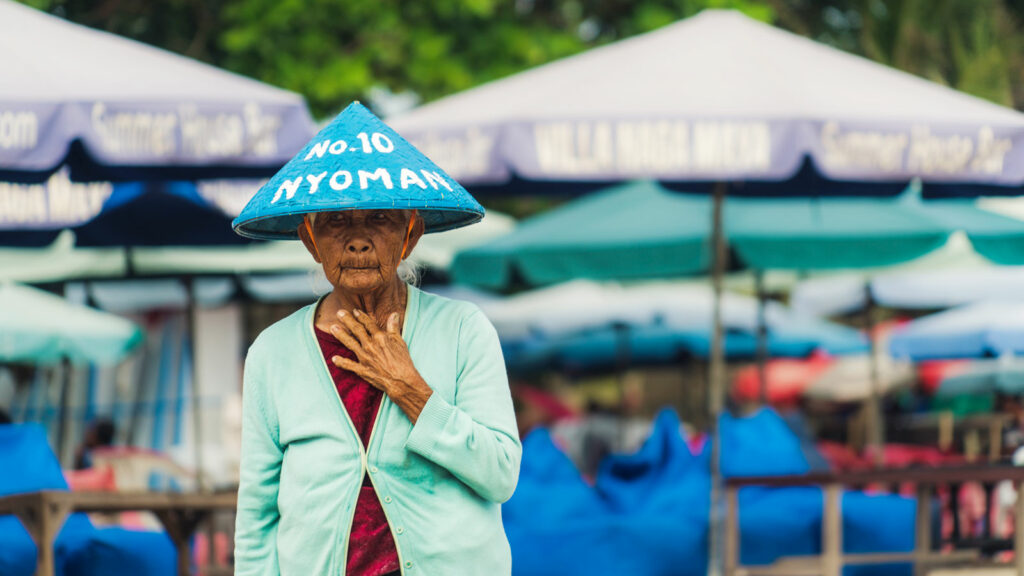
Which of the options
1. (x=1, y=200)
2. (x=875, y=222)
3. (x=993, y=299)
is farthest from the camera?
(x=993, y=299)

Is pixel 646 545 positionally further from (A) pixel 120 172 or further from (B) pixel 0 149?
(B) pixel 0 149

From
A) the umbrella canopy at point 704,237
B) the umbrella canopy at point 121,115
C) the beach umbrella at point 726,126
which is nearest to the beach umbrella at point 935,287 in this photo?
the umbrella canopy at point 704,237

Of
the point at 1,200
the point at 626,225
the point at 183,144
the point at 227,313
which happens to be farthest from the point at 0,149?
the point at 227,313

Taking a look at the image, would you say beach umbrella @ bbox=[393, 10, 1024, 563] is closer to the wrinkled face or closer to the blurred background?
the blurred background

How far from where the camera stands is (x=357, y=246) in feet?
9.17

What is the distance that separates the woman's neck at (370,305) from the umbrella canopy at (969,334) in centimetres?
860

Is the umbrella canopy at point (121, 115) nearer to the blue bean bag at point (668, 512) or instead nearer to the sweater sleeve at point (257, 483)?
the blue bean bag at point (668, 512)

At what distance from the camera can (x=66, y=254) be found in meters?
8.93

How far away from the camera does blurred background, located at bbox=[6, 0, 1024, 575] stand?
5.45 meters

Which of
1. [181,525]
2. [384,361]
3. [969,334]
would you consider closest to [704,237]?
[181,525]

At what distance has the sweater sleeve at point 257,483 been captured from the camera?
111 inches

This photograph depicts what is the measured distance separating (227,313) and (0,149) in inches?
527

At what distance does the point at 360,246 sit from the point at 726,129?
297 cm

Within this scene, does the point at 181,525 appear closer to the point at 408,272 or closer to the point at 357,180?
the point at 408,272
